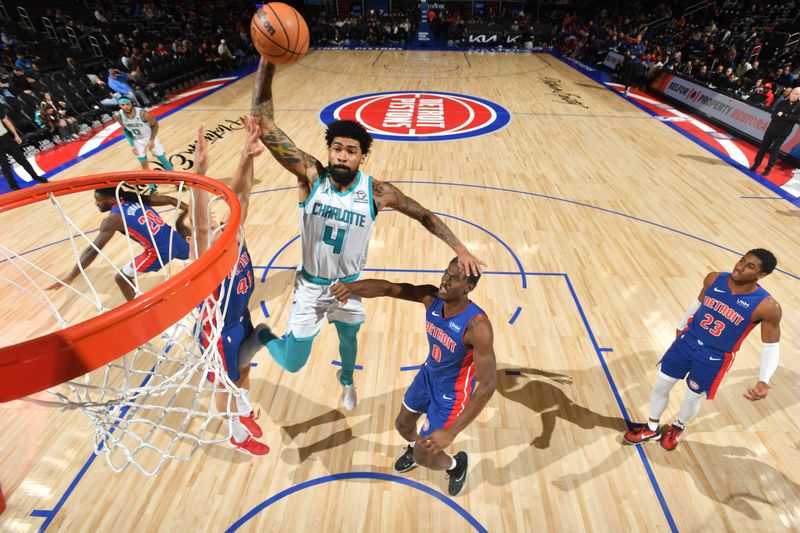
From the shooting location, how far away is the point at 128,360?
2.55 meters

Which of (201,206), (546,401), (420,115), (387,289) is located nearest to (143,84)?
(420,115)

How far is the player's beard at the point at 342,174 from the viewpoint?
A: 2891mm

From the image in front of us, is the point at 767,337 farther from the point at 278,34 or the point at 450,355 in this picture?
the point at 278,34

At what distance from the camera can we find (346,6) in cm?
3044

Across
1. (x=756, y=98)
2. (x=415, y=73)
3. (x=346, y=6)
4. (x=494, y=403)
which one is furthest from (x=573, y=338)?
(x=346, y=6)

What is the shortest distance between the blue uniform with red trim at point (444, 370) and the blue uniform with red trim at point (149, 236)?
2544 millimetres

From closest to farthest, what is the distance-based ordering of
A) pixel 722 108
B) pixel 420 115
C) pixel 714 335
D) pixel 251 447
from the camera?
pixel 714 335, pixel 251 447, pixel 722 108, pixel 420 115

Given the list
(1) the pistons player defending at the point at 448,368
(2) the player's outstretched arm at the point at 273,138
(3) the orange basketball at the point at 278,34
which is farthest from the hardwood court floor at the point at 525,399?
(3) the orange basketball at the point at 278,34

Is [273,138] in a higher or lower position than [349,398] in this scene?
higher

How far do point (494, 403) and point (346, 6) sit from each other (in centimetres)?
3344

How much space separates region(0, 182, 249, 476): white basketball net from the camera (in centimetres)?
219
